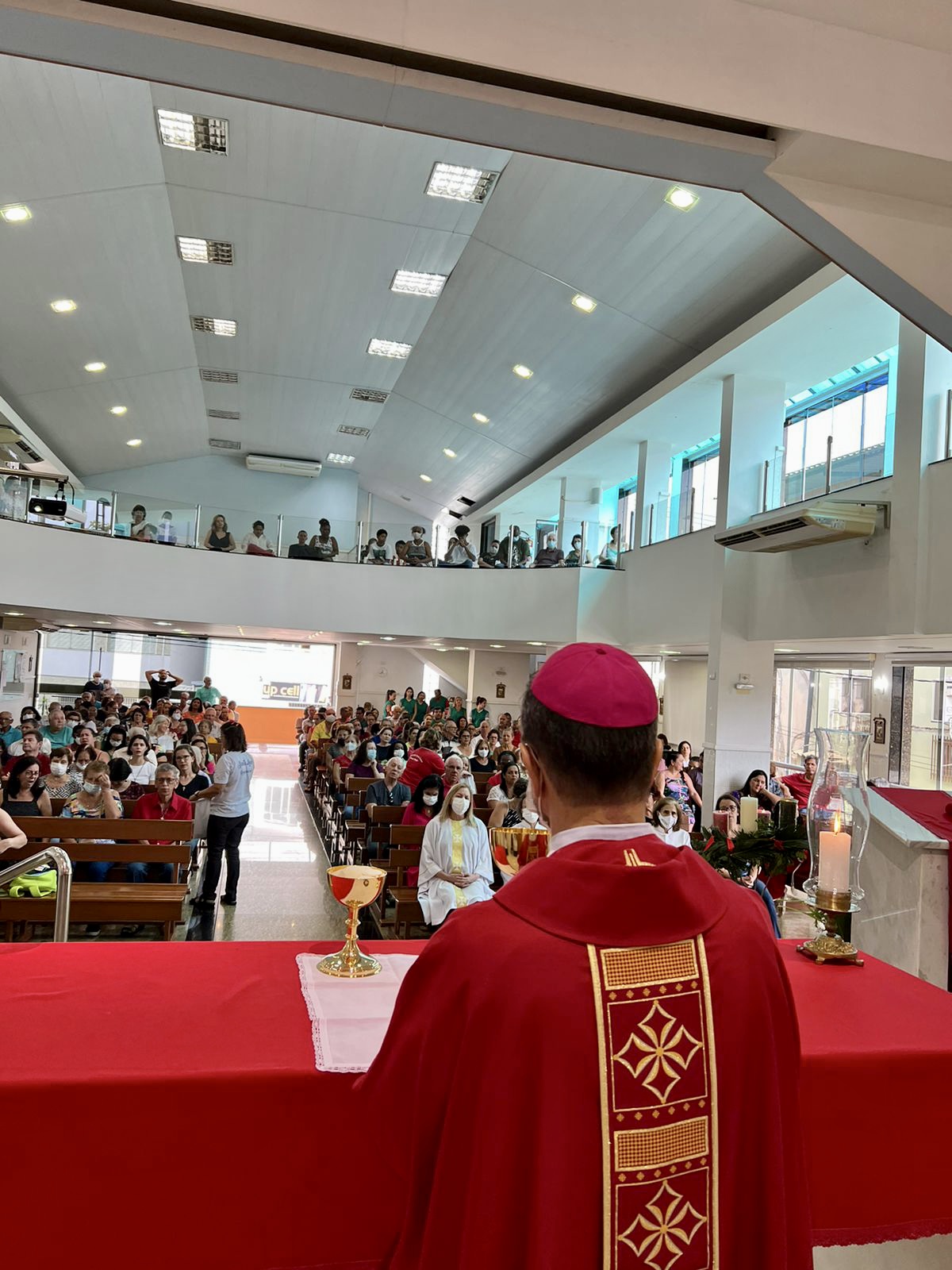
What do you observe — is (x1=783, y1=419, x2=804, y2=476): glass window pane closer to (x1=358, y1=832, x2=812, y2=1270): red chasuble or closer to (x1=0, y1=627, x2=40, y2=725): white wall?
(x1=358, y1=832, x2=812, y2=1270): red chasuble

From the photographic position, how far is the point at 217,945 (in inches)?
91.5

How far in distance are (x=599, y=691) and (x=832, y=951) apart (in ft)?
5.00

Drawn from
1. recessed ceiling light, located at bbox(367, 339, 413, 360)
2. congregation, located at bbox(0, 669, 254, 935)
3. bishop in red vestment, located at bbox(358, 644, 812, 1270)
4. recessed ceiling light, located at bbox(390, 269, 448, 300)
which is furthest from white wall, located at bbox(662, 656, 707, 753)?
bishop in red vestment, located at bbox(358, 644, 812, 1270)

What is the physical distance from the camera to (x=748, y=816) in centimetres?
344

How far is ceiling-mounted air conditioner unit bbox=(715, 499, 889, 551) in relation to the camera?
945 centimetres

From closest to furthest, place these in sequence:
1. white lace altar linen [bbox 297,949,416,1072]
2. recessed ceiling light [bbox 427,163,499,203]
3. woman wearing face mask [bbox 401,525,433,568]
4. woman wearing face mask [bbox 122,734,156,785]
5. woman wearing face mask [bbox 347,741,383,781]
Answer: white lace altar linen [bbox 297,949,416,1072] < woman wearing face mask [bbox 122,734,156,785] < recessed ceiling light [bbox 427,163,499,203] < woman wearing face mask [bbox 347,741,383,781] < woman wearing face mask [bbox 401,525,433,568]

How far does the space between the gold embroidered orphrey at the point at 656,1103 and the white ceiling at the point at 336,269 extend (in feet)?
31.5

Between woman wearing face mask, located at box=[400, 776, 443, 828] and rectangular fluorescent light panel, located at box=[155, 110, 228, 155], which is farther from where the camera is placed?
rectangular fluorescent light panel, located at box=[155, 110, 228, 155]

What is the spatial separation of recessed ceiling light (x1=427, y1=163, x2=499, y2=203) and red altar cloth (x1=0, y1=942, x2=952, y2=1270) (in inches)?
404

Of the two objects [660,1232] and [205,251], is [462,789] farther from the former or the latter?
[205,251]

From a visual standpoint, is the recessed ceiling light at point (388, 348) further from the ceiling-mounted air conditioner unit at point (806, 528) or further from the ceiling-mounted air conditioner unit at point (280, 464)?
the ceiling-mounted air conditioner unit at point (280, 464)

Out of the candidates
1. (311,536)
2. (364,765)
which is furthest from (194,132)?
(311,536)

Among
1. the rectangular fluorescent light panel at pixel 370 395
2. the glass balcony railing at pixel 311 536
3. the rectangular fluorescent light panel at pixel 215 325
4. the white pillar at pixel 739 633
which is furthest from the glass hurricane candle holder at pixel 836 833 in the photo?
the rectangular fluorescent light panel at pixel 370 395

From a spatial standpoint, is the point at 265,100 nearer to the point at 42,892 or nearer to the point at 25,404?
the point at 42,892
